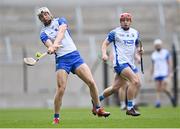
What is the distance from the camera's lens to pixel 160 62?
97.8 ft

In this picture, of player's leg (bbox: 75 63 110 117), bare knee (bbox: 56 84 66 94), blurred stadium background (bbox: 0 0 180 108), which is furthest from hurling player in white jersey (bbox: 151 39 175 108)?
bare knee (bbox: 56 84 66 94)

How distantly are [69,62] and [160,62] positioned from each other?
42.4 ft

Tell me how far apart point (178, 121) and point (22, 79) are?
14.5m

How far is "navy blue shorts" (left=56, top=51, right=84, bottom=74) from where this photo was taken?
17094mm

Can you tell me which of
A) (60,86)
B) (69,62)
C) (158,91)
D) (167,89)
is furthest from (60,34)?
→ (167,89)

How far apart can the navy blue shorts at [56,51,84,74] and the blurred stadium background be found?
42.3 ft

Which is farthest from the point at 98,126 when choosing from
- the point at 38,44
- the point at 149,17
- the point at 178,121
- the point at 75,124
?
the point at 149,17

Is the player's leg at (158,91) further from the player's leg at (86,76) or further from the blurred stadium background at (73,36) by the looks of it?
the player's leg at (86,76)

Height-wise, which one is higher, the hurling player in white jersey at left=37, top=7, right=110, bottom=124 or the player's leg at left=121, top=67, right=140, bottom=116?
the hurling player in white jersey at left=37, top=7, right=110, bottom=124

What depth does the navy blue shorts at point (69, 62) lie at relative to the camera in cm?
1709

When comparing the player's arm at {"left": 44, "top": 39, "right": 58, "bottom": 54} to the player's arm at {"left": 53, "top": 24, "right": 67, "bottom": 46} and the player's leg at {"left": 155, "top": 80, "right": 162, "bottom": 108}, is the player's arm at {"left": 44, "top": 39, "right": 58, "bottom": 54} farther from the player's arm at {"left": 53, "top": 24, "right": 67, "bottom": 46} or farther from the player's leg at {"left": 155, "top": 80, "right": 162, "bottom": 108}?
the player's leg at {"left": 155, "top": 80, "right": 162, "bottom": 108}

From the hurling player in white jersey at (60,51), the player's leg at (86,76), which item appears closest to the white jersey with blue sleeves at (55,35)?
the hurling player in white jersey at (60,51)

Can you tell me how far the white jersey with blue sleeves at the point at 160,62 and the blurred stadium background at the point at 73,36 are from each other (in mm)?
1227

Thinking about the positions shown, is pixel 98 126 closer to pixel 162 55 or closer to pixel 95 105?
pixel 95 105
